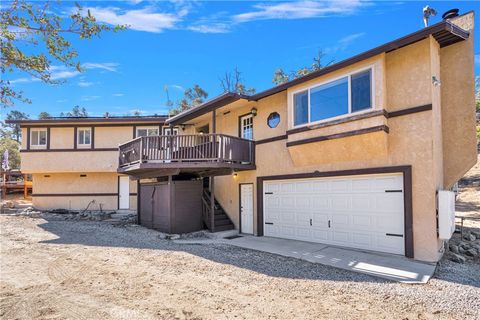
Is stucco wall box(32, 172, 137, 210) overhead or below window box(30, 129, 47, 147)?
below

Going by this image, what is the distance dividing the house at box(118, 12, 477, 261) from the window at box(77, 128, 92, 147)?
764cm

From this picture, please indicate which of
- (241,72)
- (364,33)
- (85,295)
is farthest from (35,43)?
(241,72)

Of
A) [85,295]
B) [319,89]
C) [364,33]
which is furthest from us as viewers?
[364,33]

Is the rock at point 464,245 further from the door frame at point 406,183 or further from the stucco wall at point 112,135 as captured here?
the stucco wall at point 112,135

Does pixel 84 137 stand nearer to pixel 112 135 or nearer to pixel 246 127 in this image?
pixel 112 135

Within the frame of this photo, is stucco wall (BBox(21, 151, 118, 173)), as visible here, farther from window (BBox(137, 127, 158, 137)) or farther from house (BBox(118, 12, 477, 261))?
house (BBox(118, 12, 477, 261))

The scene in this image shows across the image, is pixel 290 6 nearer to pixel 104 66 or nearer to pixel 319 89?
pixel 319 89

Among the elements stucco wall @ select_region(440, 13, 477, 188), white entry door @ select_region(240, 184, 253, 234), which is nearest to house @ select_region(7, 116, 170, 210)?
white entry door @ select_region(240, 184, 253, 234)

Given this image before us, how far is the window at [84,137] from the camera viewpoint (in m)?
17.6

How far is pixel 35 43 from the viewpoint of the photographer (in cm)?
457

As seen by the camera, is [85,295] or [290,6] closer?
[85,295]

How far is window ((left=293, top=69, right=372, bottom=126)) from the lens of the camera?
7.99 meters

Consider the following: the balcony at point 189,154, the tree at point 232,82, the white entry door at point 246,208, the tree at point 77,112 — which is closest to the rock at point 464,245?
the white entry door at point 246,208

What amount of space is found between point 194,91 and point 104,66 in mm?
27622
